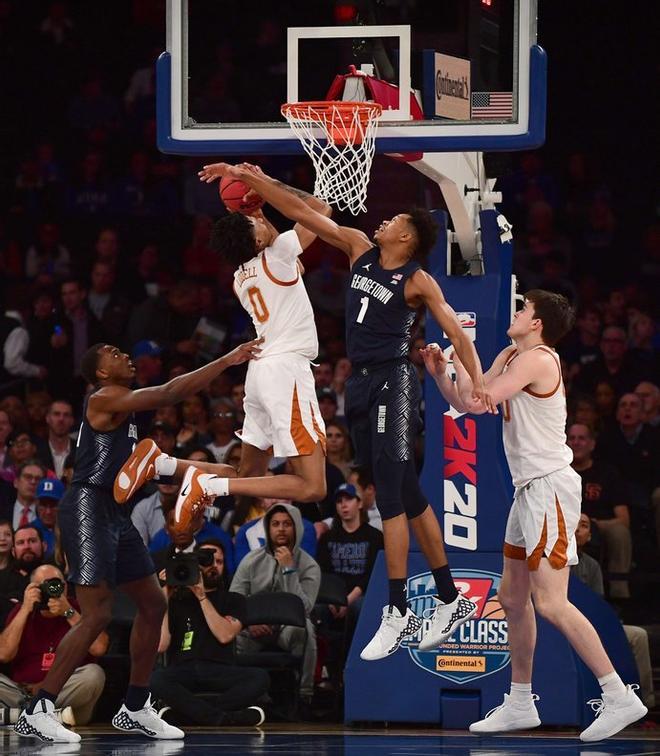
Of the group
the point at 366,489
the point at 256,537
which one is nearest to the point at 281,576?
the point at 256,537

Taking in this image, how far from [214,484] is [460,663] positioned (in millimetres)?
2586

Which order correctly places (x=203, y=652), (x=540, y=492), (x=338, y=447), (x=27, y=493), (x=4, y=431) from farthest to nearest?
(x=4, y=431) → (x=338, y=447) → (x=27, y=493) → (x=203, y=652) → (x=540, y=492)

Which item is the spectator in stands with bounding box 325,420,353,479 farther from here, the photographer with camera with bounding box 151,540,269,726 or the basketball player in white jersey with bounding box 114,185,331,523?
the basketball player in white jersey with bounding box 114,185,331,523

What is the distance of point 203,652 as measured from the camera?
11469 mm

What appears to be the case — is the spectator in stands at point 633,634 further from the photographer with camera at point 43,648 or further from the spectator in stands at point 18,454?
the spectator in stands at point 18,454

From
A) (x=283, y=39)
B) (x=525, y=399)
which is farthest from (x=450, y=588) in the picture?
(x=283, y=39)

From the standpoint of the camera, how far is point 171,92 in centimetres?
936

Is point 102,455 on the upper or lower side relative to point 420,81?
lower

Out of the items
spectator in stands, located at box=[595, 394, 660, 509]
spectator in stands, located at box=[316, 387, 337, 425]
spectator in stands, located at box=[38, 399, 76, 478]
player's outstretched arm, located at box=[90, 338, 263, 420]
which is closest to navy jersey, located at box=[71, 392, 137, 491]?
player's outstretched arm, located at box=[90, 338, 263, 420]

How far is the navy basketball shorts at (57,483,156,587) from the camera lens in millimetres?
10055

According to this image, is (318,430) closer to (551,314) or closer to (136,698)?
(551,314)

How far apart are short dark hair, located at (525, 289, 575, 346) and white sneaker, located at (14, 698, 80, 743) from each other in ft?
12.6

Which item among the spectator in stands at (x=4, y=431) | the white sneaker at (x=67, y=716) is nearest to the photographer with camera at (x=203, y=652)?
the white sneaker at (x=67, y=716)

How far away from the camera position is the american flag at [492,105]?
9.40 metres
